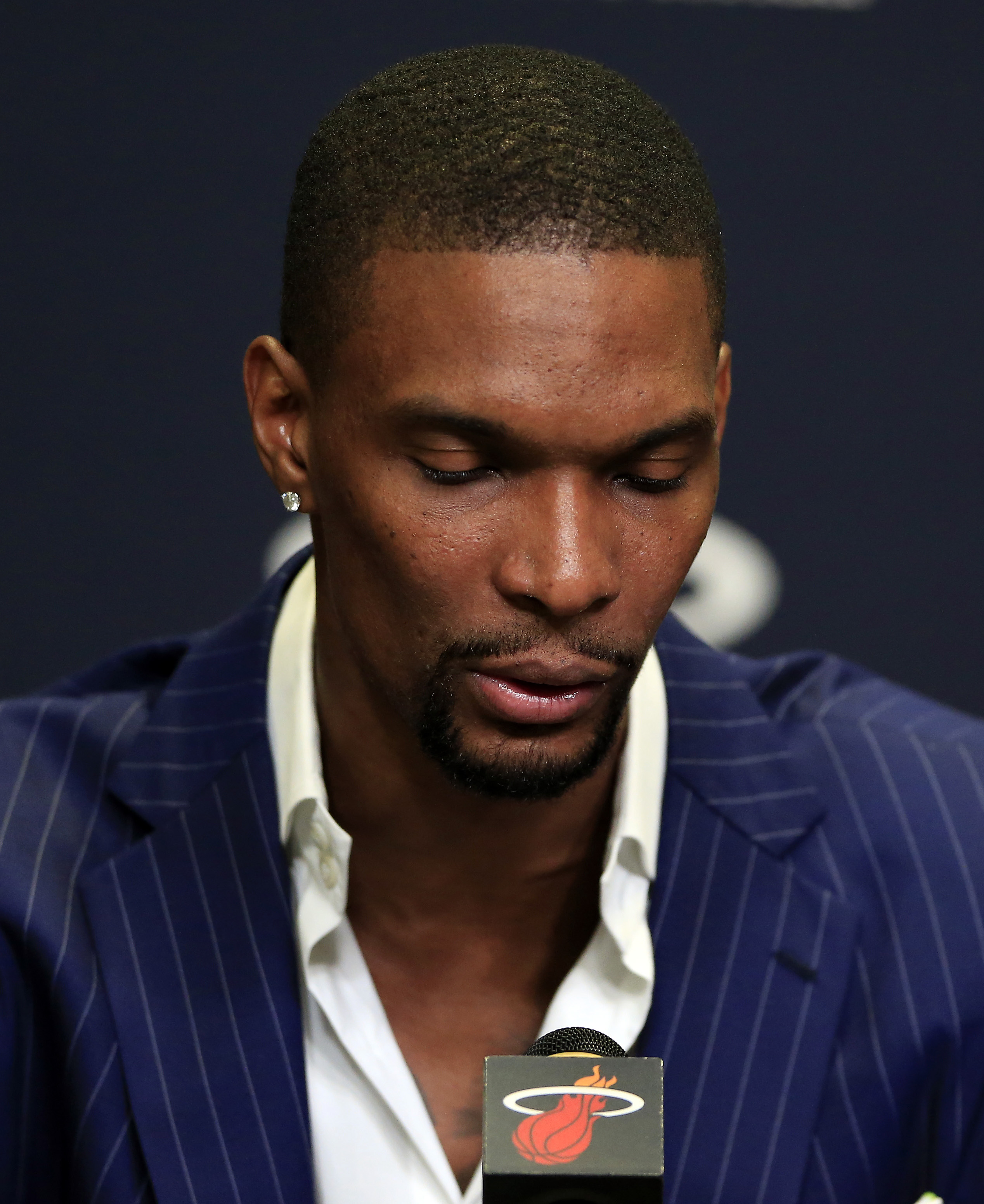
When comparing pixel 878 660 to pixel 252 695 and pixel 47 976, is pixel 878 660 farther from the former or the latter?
pixel 47 976

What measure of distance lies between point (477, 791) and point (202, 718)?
33cm

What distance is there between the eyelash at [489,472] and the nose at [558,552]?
0.04 metres

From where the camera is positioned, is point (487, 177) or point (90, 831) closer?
point (487, 177)

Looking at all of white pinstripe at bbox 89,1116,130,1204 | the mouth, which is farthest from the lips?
white pinstripe at bbox 89,1116,130,1204

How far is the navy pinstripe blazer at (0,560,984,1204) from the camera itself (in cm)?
121

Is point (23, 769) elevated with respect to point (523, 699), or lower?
lower

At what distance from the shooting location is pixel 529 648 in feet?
3.45

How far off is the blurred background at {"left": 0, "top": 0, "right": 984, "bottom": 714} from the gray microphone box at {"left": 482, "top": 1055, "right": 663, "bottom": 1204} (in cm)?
118

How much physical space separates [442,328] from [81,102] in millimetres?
1071

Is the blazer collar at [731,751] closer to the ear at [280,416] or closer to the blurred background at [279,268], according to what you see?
the ear at [280,416]

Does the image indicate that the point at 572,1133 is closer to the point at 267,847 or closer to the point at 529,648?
the point at 529,648

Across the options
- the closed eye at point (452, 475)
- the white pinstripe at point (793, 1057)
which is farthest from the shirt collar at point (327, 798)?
the closed eye at point (452, 475)

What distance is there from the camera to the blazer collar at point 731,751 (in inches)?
52.6

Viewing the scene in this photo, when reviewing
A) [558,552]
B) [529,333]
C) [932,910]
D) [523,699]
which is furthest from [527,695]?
[932,910]
